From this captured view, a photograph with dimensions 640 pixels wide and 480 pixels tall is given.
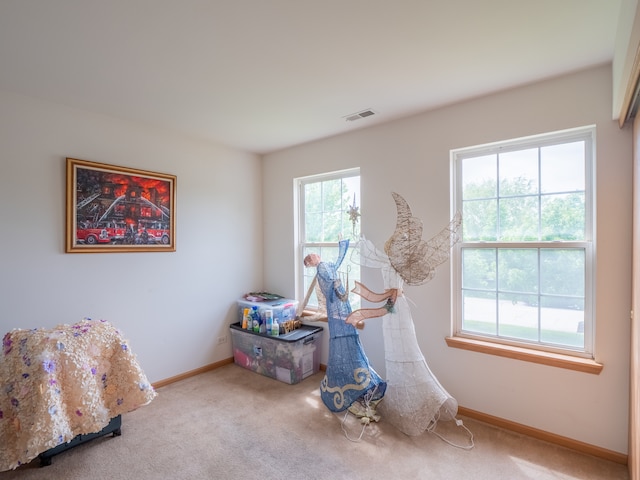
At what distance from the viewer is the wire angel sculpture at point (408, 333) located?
2180 mm

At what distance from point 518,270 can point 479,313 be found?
44 centimetres

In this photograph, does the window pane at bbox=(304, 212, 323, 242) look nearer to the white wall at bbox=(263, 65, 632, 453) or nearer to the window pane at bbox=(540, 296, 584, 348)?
the white wall at bbox=(263, 65, 632, 453)

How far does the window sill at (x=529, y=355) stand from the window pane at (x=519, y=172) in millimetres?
1109

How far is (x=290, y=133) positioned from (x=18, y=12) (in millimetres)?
1991

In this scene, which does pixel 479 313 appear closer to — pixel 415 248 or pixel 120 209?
pixel 415 248

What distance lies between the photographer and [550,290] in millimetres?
2158

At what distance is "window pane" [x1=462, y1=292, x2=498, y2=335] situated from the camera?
239 centimetres

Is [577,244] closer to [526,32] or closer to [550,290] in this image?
[550,290]

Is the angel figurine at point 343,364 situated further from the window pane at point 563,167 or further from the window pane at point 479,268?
the window pane at point 563,167

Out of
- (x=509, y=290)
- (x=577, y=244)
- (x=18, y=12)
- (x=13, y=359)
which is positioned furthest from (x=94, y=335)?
(x=577, y=244)

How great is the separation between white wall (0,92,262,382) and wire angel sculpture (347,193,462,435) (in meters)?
1.82

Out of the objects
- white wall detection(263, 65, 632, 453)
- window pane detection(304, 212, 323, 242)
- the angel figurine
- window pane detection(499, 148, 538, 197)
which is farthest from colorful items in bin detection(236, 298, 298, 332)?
window pane detection(499, 148, 538, 197)

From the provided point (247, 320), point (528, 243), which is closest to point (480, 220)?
point (528, 243)

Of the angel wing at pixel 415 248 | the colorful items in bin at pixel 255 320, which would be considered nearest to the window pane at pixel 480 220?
the angel wing at pixel 415 248
